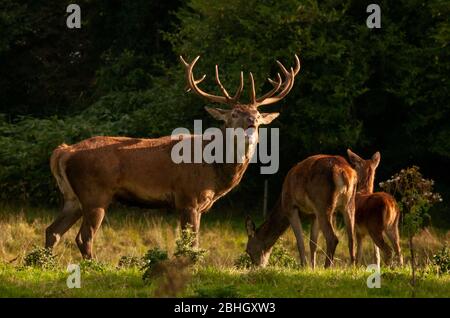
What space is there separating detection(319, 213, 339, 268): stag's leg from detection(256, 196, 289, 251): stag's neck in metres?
1.13

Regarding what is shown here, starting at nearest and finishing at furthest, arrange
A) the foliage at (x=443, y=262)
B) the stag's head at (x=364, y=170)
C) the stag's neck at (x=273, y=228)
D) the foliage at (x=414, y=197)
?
the foliage at (x=414, y=197) → the foliage at (x=443, y=262) → the stag's neck at (x=273, y=228) → the stag's head at (x=364, y=170)

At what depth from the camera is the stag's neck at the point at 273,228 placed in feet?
43.8

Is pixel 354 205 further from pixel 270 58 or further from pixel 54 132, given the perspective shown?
pixel 54 132

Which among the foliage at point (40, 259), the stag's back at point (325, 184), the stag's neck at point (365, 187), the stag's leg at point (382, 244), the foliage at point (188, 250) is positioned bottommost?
the stag's leg at point (382, 244)

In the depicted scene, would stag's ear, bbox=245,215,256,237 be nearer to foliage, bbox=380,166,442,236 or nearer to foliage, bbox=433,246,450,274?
foliage, bbox=433,246,450,274

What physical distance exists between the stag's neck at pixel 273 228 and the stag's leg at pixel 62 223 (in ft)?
8.61

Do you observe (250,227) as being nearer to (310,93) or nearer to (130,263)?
(130,263)

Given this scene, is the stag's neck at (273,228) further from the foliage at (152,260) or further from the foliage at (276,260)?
the foliage at (152,260)

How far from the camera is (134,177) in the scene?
12227 millimetres

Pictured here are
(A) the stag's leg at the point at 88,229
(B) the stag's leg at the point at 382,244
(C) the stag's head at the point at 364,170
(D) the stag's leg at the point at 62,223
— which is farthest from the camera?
(C) the stag's head at the point at 364,170

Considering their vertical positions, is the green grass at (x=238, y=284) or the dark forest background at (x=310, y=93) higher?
the dark forest background at (x=310, y=93)

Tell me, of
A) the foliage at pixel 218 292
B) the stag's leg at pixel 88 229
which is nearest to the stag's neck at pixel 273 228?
A: the stag's leg at pixel 88 229
